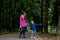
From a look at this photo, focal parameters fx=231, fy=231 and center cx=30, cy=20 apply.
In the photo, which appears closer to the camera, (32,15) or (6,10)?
(6,10)

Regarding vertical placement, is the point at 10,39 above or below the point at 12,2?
below

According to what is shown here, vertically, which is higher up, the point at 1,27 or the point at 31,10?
the point at 31,10

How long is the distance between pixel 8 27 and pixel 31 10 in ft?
15.0

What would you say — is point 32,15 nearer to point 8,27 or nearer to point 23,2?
point 23,2

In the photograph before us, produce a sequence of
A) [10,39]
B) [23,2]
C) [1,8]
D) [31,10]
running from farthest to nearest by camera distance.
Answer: [31,10] < [23,2] < [1,8] < [10,39]

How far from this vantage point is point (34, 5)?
89.8 ft

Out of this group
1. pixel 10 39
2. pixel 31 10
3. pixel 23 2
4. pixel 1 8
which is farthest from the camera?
pixel 31 10

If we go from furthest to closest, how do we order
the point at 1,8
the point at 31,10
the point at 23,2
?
the point at 31,10 < the point at 23,2 < the point at 1,8

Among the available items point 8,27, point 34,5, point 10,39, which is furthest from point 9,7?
point 10,39

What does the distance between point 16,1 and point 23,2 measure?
1.02m

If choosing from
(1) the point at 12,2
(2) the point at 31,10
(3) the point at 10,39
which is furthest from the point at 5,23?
(3) the point at 10,39

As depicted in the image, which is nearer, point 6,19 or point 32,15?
point 6,19

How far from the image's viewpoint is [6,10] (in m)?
24.4

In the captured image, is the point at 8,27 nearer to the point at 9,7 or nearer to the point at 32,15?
the point at 9,7
